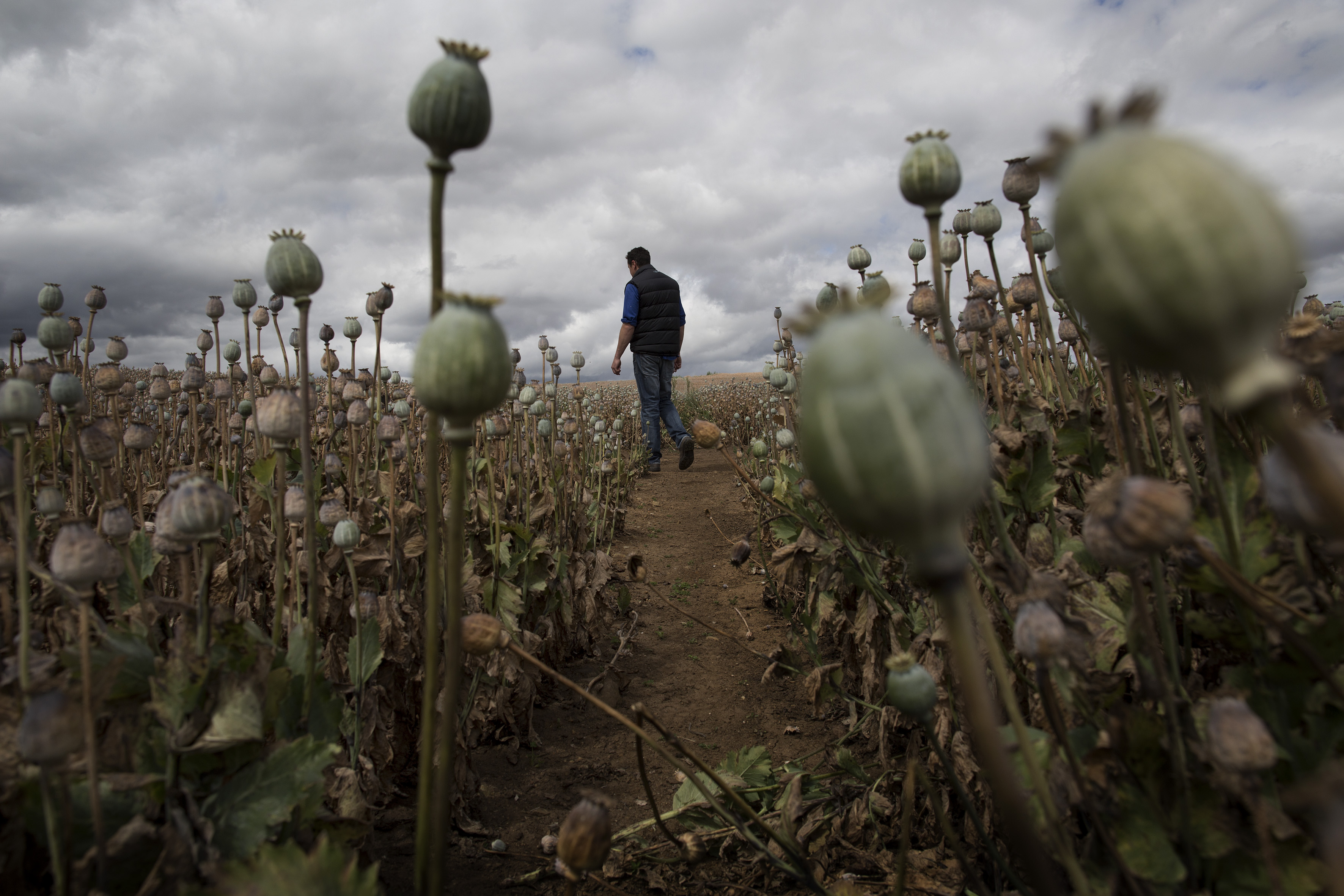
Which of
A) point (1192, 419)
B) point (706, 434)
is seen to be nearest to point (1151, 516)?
point (1192, 419)

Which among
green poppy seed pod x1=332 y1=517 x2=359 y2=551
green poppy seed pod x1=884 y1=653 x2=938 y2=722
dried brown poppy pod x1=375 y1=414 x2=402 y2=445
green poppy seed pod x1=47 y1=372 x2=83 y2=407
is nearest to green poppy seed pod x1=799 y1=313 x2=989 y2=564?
green poppy seed pod x1=884 y1=653 x2=938 y2=722

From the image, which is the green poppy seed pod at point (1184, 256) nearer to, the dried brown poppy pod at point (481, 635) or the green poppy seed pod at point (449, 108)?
the green poppy seed pod at point (449, 108)

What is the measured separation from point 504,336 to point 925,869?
6.04 feet

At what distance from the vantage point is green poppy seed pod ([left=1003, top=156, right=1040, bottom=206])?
1635mm

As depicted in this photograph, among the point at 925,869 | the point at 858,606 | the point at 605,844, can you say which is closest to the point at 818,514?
the point at 858,606

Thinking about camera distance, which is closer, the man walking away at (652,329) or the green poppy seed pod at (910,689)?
the green poppy seed pod at (910,689)

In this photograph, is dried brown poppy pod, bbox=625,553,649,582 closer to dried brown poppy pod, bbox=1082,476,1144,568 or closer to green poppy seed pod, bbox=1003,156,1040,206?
green poppy seed pod, bbox=1003,156,1040,206

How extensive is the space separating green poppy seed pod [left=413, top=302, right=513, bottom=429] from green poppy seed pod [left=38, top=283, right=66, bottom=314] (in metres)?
2.66

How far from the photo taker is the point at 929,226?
0.99m

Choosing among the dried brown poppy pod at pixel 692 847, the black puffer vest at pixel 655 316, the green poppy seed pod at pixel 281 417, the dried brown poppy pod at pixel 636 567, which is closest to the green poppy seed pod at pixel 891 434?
the green poppy seed pod at pixel 281 417

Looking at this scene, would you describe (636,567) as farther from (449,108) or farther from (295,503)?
(449,108)

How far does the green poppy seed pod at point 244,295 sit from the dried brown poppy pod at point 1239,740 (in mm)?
2789

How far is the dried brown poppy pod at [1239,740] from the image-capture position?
78cm

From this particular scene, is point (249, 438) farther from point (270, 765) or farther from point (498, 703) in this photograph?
point (270, 765)
